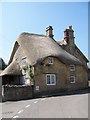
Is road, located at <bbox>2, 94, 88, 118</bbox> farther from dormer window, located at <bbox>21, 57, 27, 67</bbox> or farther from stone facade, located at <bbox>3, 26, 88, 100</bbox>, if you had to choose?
dormer window, located at <bbox>21, 57, 27, 67</bbox>

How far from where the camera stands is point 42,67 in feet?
111

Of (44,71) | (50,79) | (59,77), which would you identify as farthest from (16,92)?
(59,77)

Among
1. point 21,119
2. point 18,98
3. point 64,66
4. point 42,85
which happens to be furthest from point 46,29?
point 21,119

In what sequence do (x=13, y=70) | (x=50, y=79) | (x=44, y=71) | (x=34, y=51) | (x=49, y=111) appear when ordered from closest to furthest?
(x=49, y=111), (x=44, y=71), (x=50, y=79), (x=34, y=51), (x=13, y=70)

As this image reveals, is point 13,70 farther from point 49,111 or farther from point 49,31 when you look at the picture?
point 49,111

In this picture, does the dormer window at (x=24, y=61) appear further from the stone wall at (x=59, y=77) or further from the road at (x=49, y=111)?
the road at (x=49, y=111)

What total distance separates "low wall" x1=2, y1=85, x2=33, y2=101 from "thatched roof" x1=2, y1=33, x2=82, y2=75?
5334 mm

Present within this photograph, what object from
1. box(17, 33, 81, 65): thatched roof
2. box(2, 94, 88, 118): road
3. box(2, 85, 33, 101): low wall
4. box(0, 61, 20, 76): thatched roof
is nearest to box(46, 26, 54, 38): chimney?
box(17, 33, 81, 65): thatched roof

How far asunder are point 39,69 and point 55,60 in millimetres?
3184

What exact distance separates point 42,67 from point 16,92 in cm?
760

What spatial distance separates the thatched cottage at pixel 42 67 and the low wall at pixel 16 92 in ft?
12.2

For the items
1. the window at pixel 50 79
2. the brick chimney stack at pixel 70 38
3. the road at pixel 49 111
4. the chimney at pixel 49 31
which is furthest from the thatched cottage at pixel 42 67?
the road at pixel 49 111

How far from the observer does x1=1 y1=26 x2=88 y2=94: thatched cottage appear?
33.4m

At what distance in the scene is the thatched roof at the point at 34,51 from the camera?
34.1 metres
